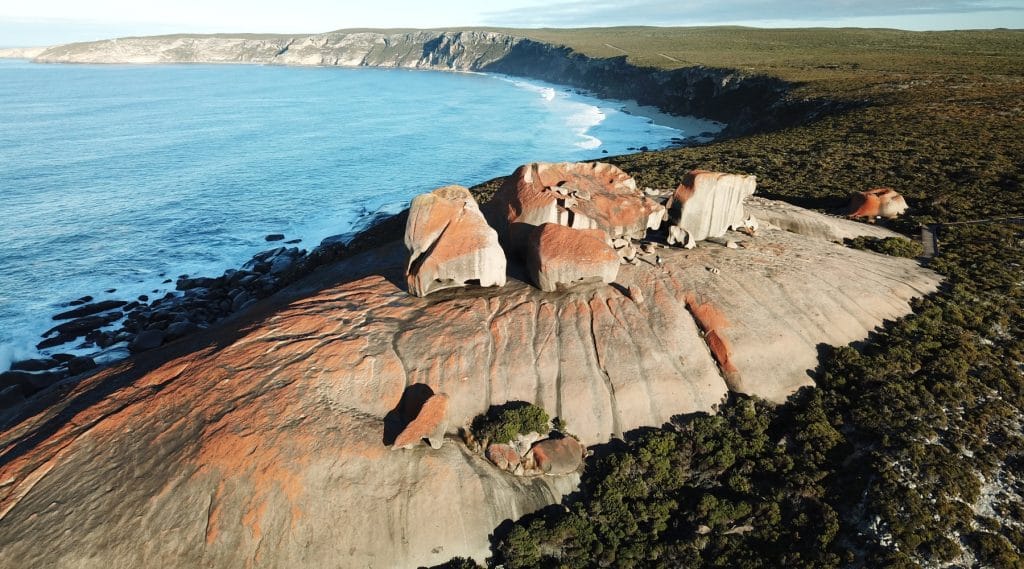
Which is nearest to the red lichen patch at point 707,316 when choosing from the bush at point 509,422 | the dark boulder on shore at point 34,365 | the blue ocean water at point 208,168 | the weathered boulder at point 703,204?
the weathered boulder at point 703,204

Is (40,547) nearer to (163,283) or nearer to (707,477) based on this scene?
(707,477)

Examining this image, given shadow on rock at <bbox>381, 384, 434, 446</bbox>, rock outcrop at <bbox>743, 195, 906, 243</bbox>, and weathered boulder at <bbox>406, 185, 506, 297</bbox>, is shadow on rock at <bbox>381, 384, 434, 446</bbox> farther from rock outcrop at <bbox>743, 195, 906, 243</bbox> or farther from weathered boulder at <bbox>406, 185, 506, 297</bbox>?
rock outcrop at <bbox>743, 195, 906, 243</bbox>

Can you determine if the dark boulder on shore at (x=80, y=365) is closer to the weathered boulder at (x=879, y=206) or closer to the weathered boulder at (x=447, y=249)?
the weathered boulder at (x=447, y=249)

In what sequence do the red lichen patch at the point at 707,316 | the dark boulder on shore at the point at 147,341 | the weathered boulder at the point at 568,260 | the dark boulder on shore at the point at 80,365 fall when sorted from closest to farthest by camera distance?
the red lichen patch at the point at 707,316
the weathered boulder at the point at 568,260
the dark boulder on shore at the point at 80,365
the dark boulder on shore at the point at 147,341

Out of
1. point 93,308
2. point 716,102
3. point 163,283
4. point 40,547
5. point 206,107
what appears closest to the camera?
point 40,547

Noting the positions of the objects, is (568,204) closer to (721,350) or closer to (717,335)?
(717,335)

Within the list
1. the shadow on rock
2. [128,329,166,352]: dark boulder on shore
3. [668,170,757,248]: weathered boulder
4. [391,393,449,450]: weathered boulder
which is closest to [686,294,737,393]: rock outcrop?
[668,170,757,248]: weathered boulder

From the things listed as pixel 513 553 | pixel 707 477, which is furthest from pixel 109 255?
pixel 707 477
